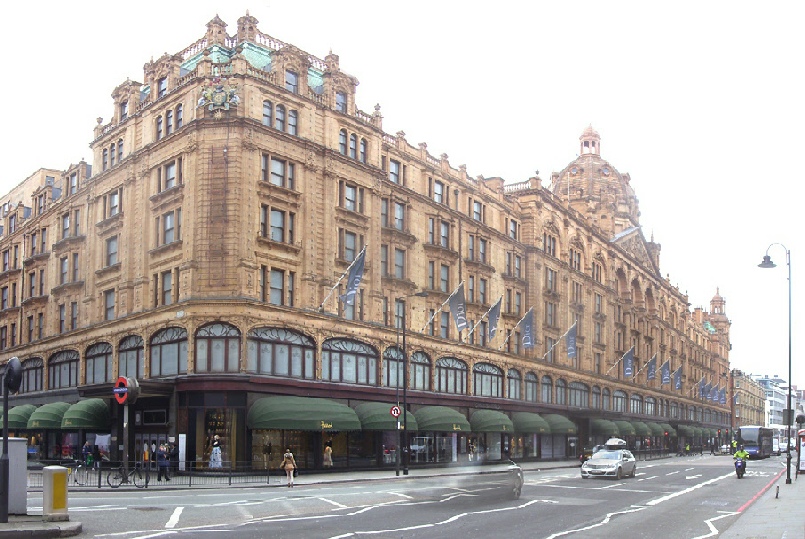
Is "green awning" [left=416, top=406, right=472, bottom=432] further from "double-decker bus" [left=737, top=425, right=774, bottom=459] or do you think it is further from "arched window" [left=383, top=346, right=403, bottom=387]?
"double-decker bus" [left=737, top=425, right=774, bottom=459]

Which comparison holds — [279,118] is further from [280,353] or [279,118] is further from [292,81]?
[280,353]

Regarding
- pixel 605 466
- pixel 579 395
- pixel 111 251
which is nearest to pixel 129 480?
pixel 111 251

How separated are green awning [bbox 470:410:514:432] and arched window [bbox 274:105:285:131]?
996 inches

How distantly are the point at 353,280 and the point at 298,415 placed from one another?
7.60 metres

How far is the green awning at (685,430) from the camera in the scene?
120m

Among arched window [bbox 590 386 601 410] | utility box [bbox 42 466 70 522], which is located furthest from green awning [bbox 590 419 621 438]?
utility box [bbox 42 466 70 522]

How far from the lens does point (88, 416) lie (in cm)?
5094

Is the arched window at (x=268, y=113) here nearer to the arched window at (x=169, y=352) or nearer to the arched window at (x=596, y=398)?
the arched window at (x=169, y=352)

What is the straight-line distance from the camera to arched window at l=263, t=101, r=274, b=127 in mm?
50531

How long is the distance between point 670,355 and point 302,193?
84.9 meters

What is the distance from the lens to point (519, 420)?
7119 cm

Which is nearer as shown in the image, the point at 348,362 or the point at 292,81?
the point at 292,81

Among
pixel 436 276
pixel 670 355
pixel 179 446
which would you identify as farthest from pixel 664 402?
pixel 179 446

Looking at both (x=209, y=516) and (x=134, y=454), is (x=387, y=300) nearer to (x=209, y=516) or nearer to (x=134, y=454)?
(x=134, y=454)
